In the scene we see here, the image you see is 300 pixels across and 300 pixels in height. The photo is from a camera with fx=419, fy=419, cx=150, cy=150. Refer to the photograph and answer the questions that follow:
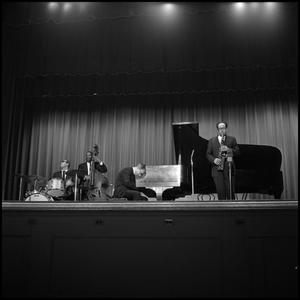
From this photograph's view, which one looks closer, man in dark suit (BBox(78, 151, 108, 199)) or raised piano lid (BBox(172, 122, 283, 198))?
man in dark suit (BBox(78, 151, 108, 199))

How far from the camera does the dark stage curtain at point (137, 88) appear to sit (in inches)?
251

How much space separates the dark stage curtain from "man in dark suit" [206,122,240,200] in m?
1.29

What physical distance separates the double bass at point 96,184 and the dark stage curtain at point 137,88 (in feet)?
4.69

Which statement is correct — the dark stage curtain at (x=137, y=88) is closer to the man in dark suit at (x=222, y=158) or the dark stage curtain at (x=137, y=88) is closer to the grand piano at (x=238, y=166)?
the grand piano at (x=238, y=166)

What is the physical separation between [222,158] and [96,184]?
2.63 m

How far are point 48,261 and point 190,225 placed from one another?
135cm

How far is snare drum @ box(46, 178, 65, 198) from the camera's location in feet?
20.6

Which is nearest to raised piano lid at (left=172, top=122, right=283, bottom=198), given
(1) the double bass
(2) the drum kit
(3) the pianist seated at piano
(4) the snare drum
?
(3) the pianist seated at piano

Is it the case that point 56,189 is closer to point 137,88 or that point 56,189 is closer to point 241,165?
point 241,165

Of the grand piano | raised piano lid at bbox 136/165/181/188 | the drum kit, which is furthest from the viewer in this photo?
the grand piano

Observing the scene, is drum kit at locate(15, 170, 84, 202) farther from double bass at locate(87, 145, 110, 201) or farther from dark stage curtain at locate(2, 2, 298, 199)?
dark stage curtain at locate(2, 2, 298, 199)

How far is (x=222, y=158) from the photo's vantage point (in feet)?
19.7

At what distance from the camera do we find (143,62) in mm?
6762

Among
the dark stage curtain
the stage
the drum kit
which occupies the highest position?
the dark stage curtain
